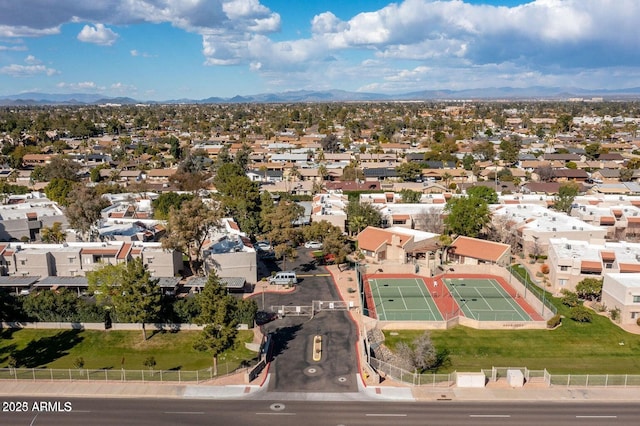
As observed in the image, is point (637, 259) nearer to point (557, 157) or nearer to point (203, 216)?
point (203, 216)

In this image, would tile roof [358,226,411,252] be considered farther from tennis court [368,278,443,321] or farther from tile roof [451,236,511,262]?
tile roof [451,236,511,262]

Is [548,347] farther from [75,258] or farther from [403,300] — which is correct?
[75,258]

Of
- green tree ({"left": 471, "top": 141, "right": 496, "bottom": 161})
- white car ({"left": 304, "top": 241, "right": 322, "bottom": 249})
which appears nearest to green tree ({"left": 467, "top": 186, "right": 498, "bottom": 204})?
white car ({"left": 304, "top": 241, "right": 322, "bottom": 249})

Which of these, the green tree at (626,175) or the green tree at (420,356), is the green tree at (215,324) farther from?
the green tree at (626,175)

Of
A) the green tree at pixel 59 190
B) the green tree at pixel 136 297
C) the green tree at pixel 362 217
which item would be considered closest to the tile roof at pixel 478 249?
the green tree at pixel 362 217

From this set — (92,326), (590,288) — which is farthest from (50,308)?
(590,288)

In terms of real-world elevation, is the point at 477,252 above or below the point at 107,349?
above
